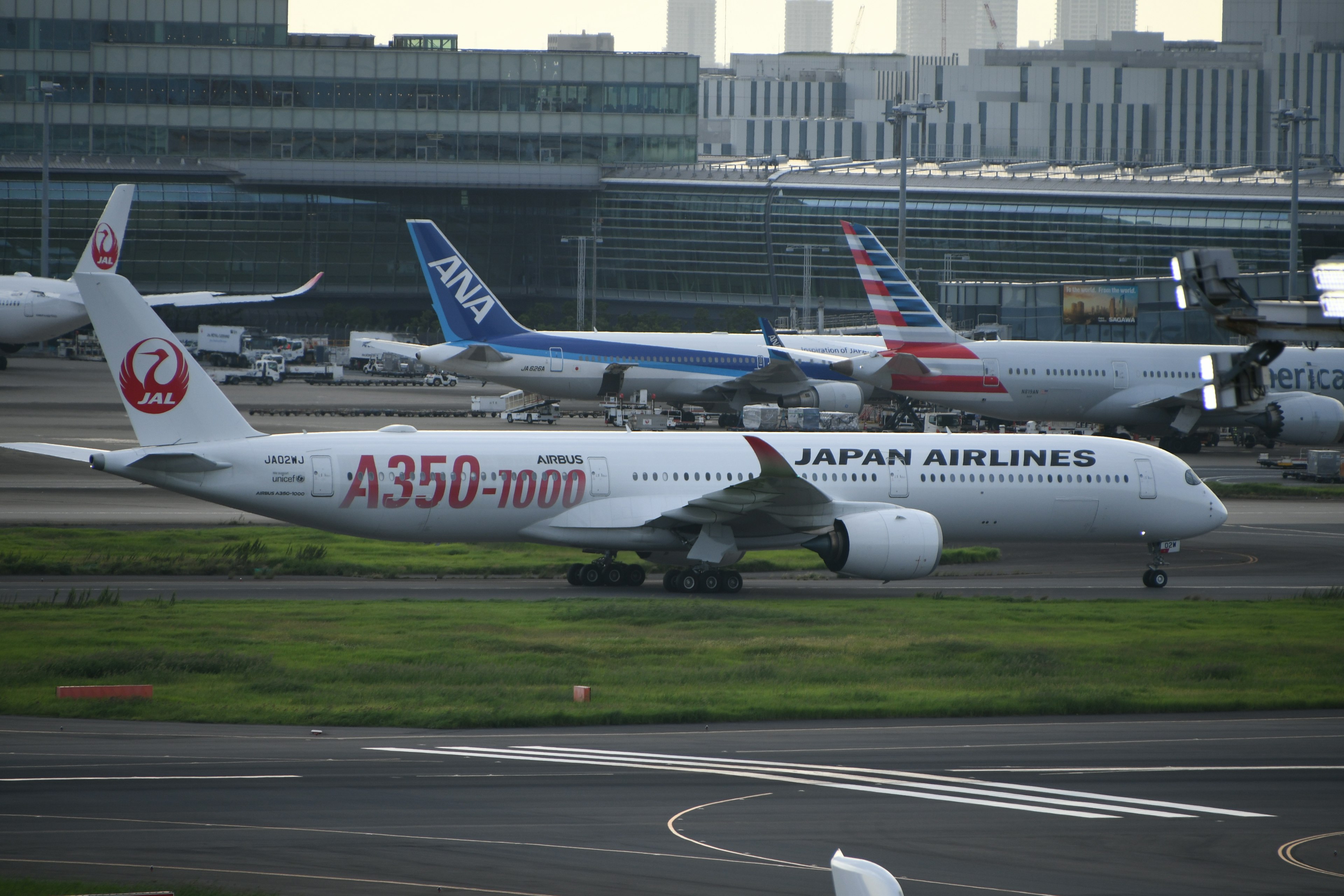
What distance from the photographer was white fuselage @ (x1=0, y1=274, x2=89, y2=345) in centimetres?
8019

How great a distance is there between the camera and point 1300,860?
14172 millimetres

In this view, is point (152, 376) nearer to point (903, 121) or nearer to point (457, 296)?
point (457, 296)

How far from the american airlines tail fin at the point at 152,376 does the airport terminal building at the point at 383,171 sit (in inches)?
3531

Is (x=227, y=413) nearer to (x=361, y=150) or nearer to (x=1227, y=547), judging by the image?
(x=1227, y=547)

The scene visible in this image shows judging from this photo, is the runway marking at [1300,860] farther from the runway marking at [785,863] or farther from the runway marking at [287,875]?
the runway marking at [287,875]

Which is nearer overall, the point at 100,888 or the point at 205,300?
the point at 100,888

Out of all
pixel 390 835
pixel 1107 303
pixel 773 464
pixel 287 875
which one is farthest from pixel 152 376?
pixel 1107 303

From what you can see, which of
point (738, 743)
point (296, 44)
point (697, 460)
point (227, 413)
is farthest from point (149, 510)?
point (296, 44)

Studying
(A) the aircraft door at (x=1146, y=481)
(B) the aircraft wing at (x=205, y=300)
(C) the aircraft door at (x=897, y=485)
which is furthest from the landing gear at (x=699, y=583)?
(B) the aircraft wing at (x=205, y=300)

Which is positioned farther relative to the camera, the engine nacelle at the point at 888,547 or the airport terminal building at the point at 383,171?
the airport terminal building at the point at 383,171

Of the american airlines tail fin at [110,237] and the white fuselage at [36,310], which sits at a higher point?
the american airlines tail fin at [110,237]

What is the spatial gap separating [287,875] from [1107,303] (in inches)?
3047

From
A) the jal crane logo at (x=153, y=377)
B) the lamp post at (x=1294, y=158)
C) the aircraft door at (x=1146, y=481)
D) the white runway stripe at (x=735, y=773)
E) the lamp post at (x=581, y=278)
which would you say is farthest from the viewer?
the lamp post at (x=581, y=278)

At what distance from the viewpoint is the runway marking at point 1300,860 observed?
1380 cm
